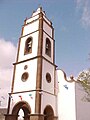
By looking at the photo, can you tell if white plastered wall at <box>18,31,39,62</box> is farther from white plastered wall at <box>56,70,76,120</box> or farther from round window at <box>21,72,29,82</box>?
white plastered wall at <box>56,70,76,120</box>

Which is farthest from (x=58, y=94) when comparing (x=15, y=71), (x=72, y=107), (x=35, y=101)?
(x=15, y=71)

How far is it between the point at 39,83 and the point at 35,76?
0.92 metres

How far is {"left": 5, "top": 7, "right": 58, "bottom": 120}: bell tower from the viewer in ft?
53.0

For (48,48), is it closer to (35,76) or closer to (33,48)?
(33,48)

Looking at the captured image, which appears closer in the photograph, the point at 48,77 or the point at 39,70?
the point at 39,70

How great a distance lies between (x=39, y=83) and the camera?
16.4 metres

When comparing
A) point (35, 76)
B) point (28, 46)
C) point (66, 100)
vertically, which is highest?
point (28, 46)

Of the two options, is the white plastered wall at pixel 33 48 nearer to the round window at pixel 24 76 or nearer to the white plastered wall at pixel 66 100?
the round window at pixel 24 76

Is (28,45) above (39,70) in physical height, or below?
above

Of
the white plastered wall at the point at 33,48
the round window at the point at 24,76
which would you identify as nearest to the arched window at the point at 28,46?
the white plastered wall at the point at 33,48

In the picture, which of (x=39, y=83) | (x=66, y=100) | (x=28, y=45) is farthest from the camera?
(x=28, y=45)

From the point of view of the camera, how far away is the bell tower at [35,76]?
16.1m

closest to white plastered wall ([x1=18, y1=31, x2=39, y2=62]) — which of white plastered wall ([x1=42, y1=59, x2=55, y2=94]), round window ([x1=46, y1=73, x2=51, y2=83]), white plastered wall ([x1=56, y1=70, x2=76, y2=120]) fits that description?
white plastered wall ([x1=42, y1=59, x2=55, y2=94])

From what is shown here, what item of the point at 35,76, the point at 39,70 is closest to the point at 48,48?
the point at 39,70
